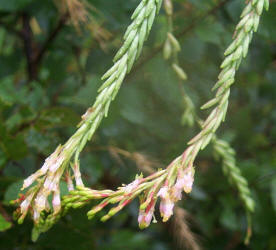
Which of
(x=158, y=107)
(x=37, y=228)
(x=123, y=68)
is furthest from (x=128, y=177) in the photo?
(x=123, y=68)

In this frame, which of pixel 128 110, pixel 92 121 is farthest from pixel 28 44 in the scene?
pixel 92 121

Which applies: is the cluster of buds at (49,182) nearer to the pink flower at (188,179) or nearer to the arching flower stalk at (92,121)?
the arching flower stalk at (92,121)

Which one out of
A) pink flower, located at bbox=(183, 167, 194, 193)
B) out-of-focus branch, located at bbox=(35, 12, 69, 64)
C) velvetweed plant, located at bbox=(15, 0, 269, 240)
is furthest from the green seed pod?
Answer: out-of-focus branch, located at bbox=(35, 12, 69, 64)

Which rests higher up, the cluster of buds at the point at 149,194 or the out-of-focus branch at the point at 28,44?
the out-of-focus branch at the point at 28,44

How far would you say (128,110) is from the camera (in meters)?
1.13

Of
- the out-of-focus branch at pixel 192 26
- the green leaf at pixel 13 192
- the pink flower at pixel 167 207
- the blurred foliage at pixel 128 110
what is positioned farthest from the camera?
the out-of-focus branch at pixel 192 26

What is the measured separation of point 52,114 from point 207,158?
73 cm

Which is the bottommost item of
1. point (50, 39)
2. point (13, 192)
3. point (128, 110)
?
point (128, 110)

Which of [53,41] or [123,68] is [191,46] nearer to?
[53,41]

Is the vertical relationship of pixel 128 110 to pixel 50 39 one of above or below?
below

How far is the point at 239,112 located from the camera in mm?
1402

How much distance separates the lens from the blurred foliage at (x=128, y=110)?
861 millimetres

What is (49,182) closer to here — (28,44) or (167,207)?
(167,207)

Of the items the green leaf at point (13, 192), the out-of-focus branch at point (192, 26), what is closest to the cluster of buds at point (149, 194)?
the green leaf at point (13, 192)
